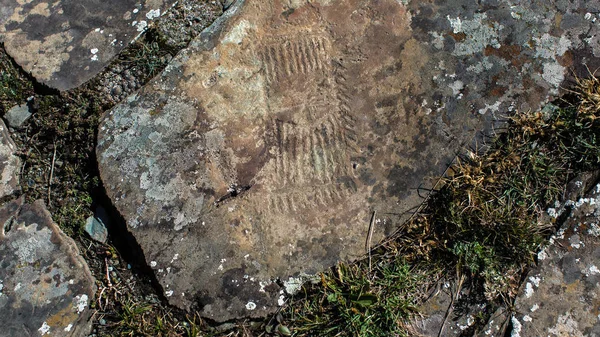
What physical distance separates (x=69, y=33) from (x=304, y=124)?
1.43m

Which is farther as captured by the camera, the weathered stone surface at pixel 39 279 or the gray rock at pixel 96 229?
the gray rock at pixel 96 229

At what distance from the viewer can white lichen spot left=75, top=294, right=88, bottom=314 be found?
3006mm

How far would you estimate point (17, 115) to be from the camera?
10.9 feet

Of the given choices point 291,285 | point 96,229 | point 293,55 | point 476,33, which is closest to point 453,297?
point 291,285

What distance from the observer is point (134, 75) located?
3281 mm

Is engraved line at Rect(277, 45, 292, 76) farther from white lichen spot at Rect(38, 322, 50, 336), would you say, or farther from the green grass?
white lichen spot at Rect(38, 322, 50, 336)

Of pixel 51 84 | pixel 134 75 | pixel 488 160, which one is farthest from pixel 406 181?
pixel 51 84

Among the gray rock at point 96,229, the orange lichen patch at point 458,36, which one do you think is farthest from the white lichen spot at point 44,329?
the orange lichen patch at point 458,36

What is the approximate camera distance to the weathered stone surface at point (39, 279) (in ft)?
9.71

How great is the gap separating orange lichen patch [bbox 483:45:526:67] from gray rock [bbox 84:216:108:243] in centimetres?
214

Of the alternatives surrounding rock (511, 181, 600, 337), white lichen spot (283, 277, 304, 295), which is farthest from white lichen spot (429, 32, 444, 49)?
white lichen spot (283, 277, 304, 295)

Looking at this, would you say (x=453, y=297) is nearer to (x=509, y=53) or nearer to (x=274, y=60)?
(x=509, y=53)

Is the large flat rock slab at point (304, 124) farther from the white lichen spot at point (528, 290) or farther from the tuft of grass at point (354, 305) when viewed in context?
the white lichen spot at point (528, 290)

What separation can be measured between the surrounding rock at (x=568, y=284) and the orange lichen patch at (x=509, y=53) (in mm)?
732
